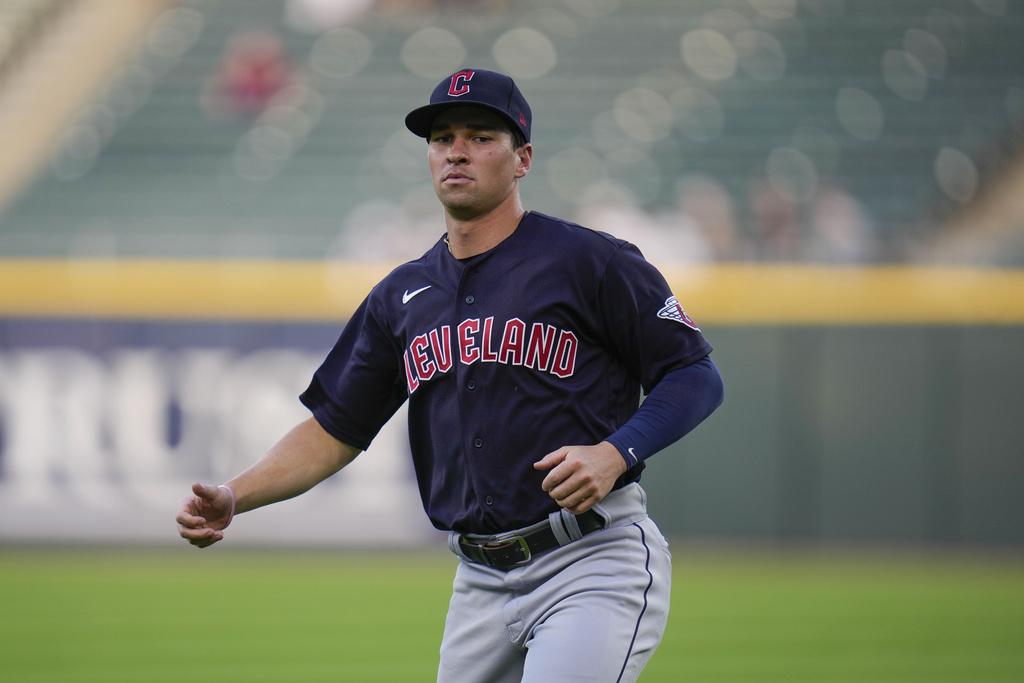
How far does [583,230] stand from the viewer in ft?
9.47

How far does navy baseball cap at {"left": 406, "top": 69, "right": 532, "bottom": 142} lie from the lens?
2.78 m

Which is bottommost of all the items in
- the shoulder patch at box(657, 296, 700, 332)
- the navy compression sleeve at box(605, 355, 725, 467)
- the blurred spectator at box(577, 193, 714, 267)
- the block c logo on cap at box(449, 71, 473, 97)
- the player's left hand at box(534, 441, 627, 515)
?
the player's left hand at box(534, 441, 627, 515)

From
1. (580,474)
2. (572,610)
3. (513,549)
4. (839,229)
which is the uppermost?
(839,229)

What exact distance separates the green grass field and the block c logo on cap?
11.1 ft

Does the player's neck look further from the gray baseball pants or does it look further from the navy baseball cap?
the gray baseball pants

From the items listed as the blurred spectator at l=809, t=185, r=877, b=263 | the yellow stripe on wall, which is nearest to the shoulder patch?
the yellow stripe on wall

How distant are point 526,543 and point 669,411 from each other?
1.51 ft

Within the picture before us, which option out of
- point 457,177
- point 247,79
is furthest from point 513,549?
point 247,79

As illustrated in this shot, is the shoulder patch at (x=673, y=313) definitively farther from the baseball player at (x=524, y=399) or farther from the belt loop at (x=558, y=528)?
the belt loop at (x=558, y=528)

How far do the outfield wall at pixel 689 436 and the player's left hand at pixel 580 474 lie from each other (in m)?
6.52

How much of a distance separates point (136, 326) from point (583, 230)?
6995mm

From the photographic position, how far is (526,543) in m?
2.73

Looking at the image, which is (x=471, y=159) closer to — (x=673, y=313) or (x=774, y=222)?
(x=673, y=313)

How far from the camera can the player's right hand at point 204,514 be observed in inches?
110
